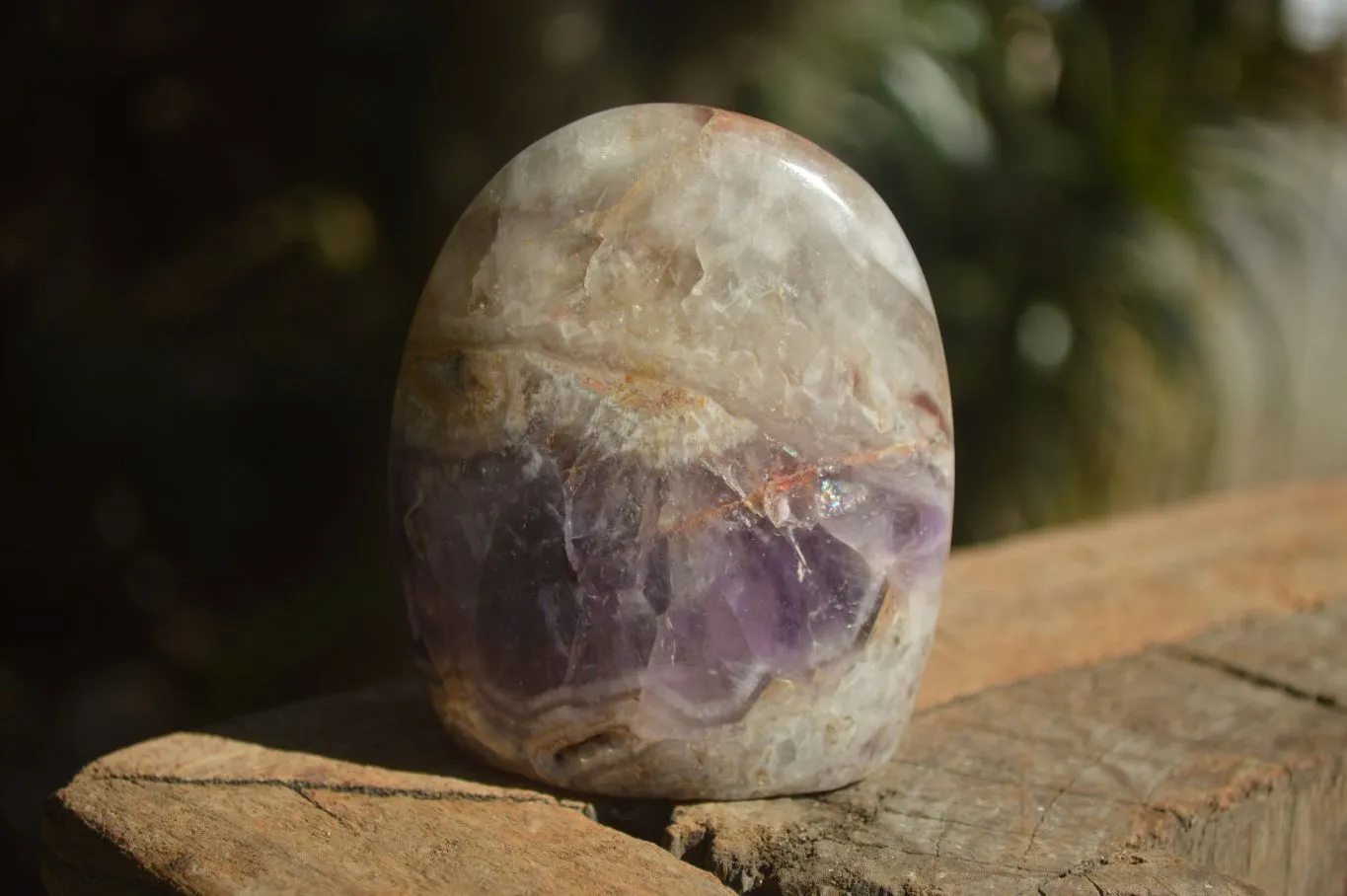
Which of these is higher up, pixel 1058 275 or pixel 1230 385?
pixel 1058 275

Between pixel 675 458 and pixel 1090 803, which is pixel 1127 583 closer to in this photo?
pixel 1090 803

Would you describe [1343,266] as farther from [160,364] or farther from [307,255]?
[160,364]

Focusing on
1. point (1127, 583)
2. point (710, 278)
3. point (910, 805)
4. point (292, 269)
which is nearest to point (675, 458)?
point (710, 278)

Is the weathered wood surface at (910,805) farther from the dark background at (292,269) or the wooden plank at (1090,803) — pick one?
the dark background at (292,269)

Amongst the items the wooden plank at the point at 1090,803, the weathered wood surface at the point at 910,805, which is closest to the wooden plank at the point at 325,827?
the weathered wood surface at the point at 910,805

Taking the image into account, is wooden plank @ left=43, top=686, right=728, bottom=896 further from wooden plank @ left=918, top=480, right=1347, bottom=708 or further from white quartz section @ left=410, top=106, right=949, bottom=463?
wooden plank @ left=918, top=480, right=1347, bottom=708

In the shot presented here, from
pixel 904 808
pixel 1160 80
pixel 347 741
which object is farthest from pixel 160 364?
pixel 1160 80

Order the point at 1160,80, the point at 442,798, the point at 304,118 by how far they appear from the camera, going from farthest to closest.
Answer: the point at 1160,80 → the point at 304,118 → the point at 442,798
